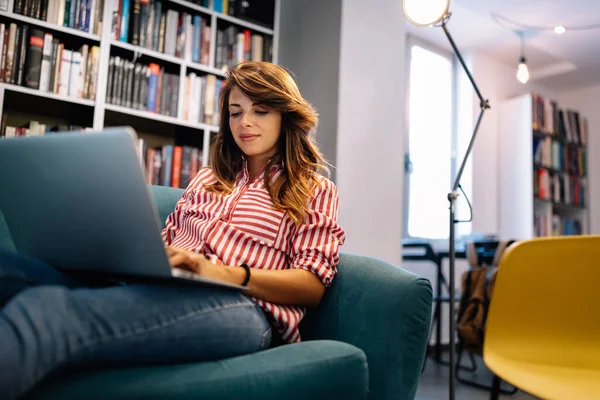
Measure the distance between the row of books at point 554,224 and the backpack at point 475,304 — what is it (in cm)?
224

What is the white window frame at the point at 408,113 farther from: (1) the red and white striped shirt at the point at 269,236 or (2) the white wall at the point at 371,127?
(1) the red and white striped shirt at the point at 269,236

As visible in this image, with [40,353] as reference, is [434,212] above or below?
above

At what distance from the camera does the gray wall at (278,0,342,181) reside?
109 inches

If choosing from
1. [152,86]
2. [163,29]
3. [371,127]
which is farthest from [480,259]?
[163,29]

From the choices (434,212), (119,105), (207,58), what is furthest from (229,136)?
(434,212)

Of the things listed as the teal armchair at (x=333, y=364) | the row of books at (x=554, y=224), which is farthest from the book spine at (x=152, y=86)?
the row of books at (x=554, y=224)

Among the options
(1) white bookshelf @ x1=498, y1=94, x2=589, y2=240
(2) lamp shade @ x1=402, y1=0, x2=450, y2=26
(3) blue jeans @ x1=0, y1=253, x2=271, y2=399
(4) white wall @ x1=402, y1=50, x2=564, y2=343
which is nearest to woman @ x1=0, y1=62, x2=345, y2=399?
(3) blue jeans @ x1=0, y1=253, x2=271, y2=399

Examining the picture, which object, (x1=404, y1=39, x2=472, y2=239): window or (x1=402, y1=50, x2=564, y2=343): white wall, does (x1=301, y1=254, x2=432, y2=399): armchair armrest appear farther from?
(x1=402, y1=50, x2=564, y2=343): white wall

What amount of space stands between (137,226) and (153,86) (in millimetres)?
2028

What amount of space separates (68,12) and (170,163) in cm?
82

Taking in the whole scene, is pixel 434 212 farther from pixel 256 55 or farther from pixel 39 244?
pixel 39 244

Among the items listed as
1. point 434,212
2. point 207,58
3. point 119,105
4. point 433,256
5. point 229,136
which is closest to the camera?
point 229,136

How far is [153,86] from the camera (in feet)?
8.55

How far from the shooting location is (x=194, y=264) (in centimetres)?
92
